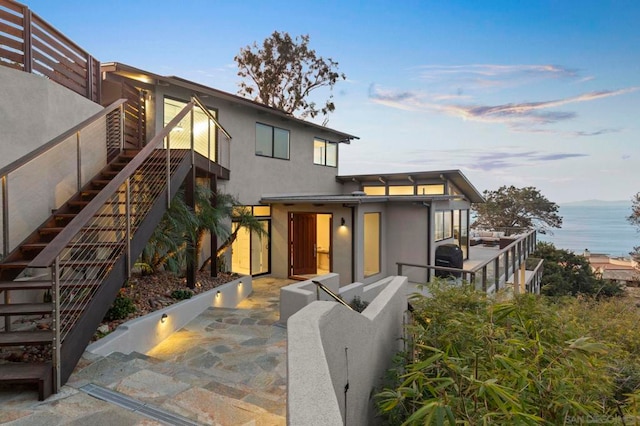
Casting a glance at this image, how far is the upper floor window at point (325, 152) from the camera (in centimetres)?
1396

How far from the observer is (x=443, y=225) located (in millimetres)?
12359

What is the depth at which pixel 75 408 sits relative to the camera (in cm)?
267

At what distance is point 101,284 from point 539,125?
28.0 m

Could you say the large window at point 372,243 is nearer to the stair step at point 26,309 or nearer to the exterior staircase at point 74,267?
the exterior staircase at point 74,267

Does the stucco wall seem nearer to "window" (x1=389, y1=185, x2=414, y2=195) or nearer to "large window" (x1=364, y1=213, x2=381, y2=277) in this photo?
"large window" (x1=364, y1=213, x2=381, y2=277)

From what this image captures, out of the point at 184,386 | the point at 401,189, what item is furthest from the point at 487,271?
the point at 184,386

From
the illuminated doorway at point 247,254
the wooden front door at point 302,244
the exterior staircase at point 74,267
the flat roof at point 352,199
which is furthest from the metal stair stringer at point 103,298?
the wooden front door at point 302,244

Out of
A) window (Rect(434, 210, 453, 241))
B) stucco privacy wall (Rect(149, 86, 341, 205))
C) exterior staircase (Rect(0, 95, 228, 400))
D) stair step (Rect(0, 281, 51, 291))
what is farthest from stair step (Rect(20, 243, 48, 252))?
window (Rect(434, 210, 453, 241))

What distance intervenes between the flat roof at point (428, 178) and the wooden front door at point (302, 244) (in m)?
3.76

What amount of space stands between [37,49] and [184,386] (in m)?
5.41

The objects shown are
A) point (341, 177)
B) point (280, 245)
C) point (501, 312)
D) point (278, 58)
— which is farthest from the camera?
point (278, 58)

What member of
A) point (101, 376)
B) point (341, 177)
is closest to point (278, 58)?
point (341, 177)

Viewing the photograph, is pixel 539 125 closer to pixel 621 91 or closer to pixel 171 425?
pixel 621 91

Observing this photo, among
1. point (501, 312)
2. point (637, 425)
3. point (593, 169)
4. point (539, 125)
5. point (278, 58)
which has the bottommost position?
point (637, 425)
